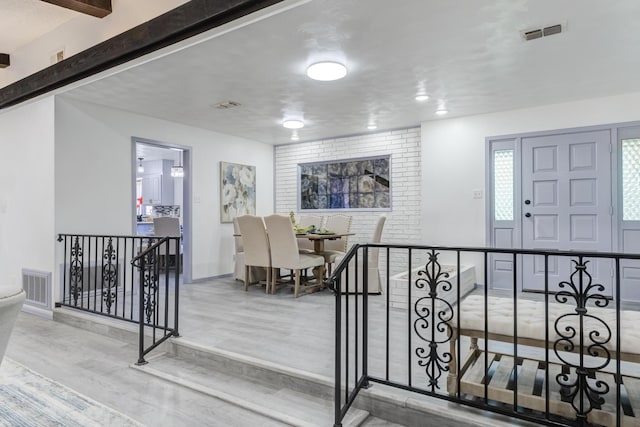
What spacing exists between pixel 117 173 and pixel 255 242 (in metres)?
1.96

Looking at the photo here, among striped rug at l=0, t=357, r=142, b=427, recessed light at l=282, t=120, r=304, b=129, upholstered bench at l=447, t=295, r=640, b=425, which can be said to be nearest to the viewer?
upholstered bench at l=447, t=295, r=640, b=425

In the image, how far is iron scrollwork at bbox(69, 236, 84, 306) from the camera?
4.04 meters

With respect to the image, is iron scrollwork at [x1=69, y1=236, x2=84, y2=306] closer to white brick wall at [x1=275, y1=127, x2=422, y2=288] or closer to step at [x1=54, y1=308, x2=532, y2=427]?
step at [x1=54, y1=308, x2=532, y2=427]

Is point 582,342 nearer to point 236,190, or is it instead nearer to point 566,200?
point 566,200

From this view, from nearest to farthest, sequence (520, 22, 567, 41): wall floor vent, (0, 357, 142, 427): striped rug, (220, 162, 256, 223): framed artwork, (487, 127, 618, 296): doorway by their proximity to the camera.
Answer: (0, 357, 142, 427): striped rug → (520, 22, 567, 41): wall floor vent → (487, 127, 618, 296): doorway → (220, 162, 256, 223): framed artwork

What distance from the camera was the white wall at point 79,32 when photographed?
8.37 feet

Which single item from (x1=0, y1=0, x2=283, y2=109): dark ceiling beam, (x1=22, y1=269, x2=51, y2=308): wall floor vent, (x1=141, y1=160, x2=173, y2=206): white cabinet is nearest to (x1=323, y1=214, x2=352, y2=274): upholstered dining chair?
(x1=22, y1=269, x2=51, y2=308): wall floor vent

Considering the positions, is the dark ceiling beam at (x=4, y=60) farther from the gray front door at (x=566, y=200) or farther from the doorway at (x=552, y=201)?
the gray front door at (x=566, y=200)

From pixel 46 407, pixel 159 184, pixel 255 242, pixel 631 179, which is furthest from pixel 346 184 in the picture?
pixel 159 184

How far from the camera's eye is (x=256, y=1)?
199cm

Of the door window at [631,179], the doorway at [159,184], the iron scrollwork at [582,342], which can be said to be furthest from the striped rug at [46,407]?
the doorway at [159,184]

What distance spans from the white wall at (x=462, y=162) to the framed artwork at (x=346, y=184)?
0.80 m

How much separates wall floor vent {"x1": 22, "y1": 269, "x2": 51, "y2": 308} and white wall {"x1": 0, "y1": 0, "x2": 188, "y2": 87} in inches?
82.5

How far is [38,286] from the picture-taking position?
14.3 feet
